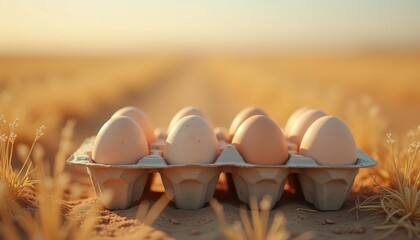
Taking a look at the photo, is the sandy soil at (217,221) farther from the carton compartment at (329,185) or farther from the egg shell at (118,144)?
the egg shell at (118,144)

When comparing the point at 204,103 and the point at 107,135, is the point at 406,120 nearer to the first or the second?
the point at 204,103

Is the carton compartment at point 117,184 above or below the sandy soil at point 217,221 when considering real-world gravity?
above

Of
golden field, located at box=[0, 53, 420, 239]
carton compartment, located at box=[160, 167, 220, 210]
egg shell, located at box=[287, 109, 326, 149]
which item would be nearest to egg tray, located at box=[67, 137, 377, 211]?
carton compartment, located at box=[160, 167, 220, 210]

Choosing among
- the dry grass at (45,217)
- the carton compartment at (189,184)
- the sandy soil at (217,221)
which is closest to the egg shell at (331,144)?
the sandy soil at (217,221)

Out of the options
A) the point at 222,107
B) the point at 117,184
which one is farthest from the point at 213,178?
the point at 222,107

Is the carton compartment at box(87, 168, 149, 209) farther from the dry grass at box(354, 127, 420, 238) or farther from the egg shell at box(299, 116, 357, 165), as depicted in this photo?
the dry grass at box(354, 127, 420, 238)

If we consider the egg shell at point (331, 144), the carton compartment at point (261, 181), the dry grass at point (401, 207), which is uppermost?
the egg shell at point (331, 144)

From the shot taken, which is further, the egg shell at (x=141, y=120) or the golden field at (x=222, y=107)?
the golden field at (x=222, y=107)
